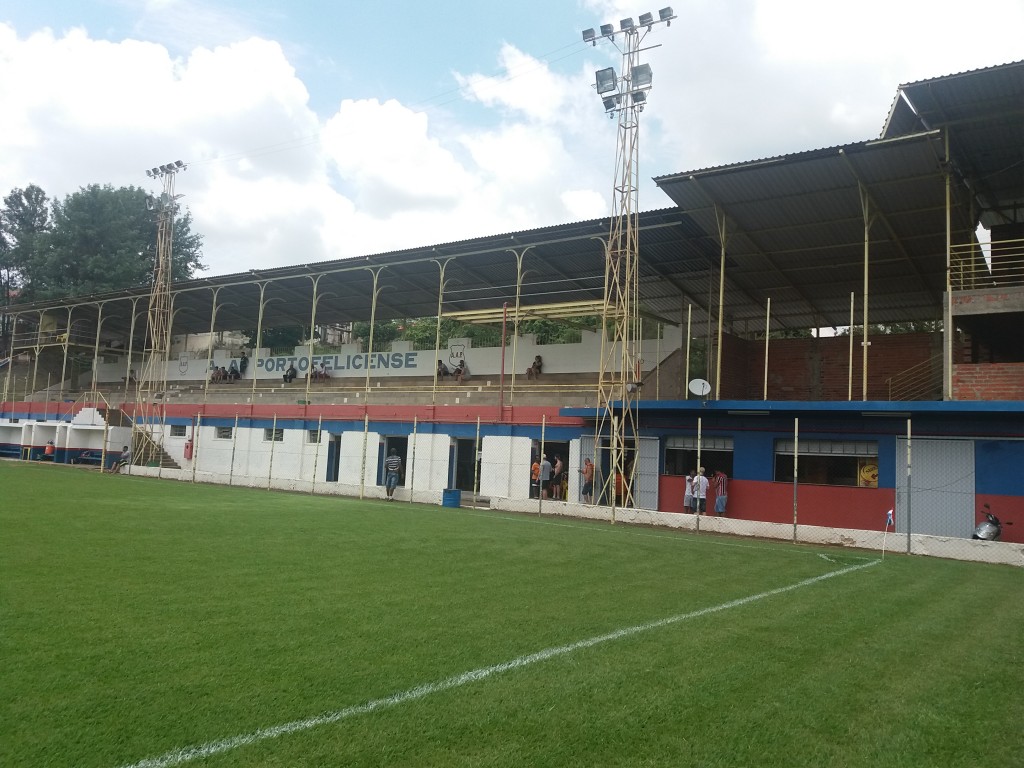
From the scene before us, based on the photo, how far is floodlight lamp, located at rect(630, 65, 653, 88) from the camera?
22.8 metres

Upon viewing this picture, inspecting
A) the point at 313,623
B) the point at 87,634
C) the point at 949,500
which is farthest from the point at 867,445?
the point at 87,634

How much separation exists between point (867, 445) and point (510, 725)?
17.9 meters

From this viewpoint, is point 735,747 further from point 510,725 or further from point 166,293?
point 166,293

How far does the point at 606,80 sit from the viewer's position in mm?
23359

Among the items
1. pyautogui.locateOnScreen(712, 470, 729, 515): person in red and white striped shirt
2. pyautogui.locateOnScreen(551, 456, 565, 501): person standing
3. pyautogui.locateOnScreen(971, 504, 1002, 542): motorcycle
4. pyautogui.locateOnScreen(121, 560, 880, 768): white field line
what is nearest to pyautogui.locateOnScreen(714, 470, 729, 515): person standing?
pyautogui.locateOnScreen(712, 470, 729, 515): person in red and white striped shirt

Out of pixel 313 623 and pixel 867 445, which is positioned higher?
pixel 867 445

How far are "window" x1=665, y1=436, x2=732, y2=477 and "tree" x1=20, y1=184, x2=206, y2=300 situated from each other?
4189cm

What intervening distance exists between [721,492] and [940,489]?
541cm

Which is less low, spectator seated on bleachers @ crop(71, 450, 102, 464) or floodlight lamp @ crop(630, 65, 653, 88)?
floodlight lamp @ crop(630, 65, 653, 88)

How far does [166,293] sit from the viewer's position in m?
36.7

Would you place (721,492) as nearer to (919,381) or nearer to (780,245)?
(780,245)

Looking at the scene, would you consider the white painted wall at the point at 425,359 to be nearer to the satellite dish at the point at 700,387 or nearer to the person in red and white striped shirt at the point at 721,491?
the satellite dish at the point at 700,387

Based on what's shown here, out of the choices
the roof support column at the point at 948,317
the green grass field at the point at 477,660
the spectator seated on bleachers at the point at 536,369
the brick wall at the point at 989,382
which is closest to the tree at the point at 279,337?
the spectator seated on bleachers at the point at 536,369

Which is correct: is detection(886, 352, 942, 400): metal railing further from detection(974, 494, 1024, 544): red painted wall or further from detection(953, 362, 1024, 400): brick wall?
detection(974, 494, 1024, 544): red painted wall
